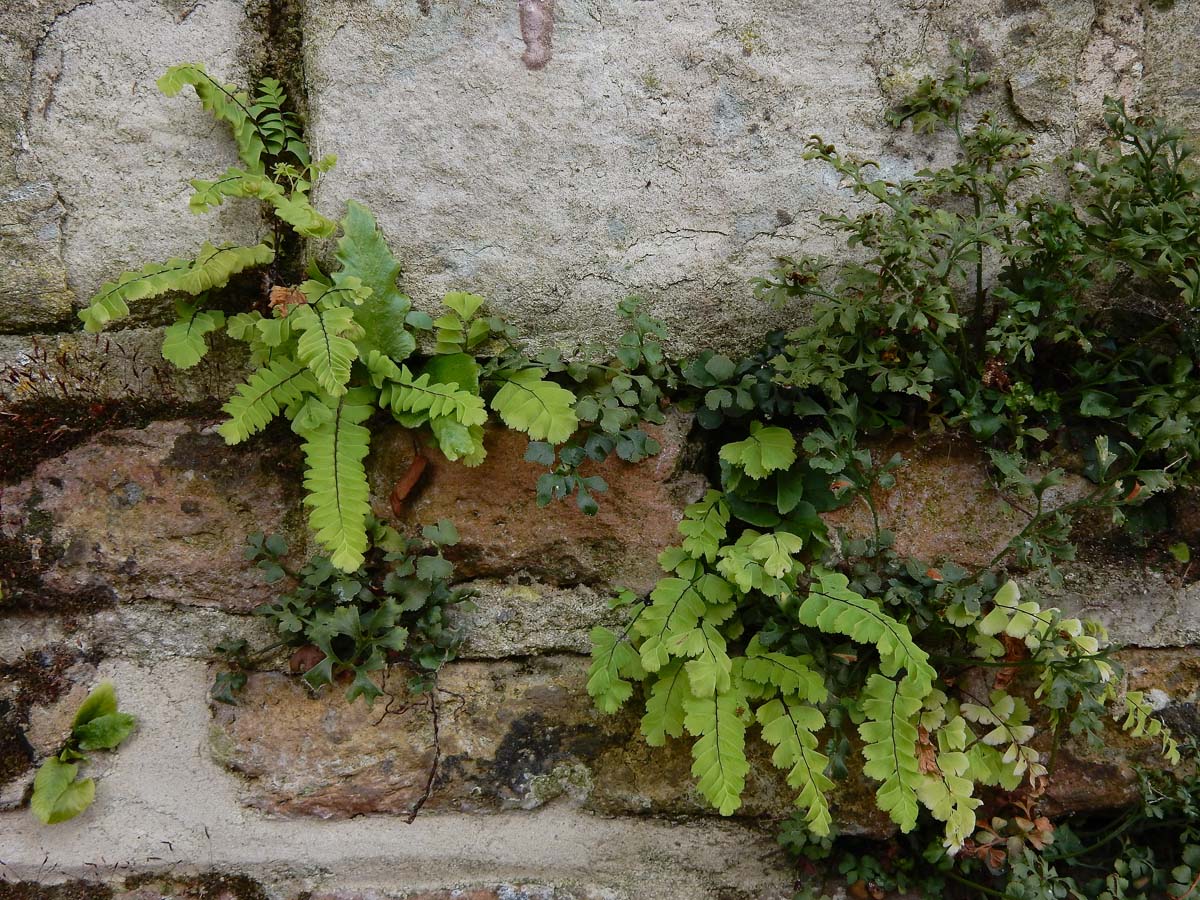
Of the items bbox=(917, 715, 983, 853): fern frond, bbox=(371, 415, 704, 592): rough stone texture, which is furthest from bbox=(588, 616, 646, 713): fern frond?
bbox=(917, 715, 983, 853): fern frond

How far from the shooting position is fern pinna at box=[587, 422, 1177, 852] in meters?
2.30

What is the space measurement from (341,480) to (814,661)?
1392mm

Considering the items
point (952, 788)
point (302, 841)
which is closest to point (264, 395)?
point (302, 841)

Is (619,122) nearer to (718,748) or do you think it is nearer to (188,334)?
(188,334)

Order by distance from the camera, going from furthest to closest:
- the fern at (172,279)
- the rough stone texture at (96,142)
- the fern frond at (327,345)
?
the rough stone texture at (96,142) < the fern at (172,279) < the fern frond at (327,345)

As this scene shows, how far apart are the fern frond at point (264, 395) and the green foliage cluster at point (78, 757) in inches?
33.0

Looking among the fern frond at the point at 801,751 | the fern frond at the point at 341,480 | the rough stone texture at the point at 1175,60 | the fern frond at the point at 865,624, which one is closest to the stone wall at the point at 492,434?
the rough stone texture at the point at 1175,60

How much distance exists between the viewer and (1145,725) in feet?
8.17

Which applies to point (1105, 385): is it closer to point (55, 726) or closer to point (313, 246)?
point (313, 246)

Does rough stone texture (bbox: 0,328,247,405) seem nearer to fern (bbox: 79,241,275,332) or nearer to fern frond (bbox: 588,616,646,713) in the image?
fern (bbox: 79,241,275,332)

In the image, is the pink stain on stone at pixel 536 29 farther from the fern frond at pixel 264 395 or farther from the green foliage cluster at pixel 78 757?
the green foliage cluster at pixel 78 757

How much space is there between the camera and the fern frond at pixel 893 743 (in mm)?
2277

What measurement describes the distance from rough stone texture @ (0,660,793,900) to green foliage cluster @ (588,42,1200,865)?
35 cm

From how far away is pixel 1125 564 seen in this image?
2.61 metres
